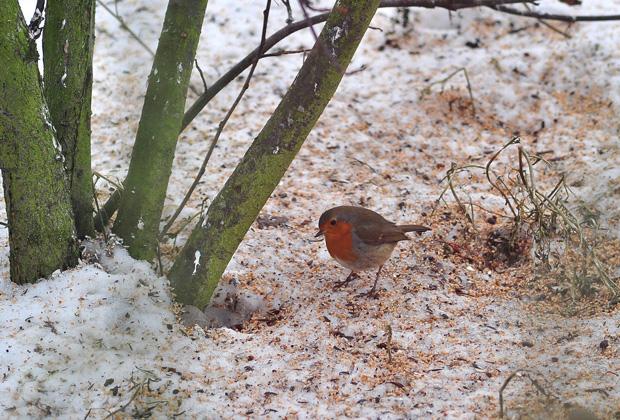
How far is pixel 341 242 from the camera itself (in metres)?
3.59

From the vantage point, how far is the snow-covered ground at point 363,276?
2.76 m

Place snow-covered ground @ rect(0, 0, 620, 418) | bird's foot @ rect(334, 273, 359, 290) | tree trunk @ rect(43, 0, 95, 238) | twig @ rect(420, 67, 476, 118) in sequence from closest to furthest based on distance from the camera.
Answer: snow-covered ground @ rect(0, 0, 620, 418) < tree trunk @ rect(43, 0, 95, 238) < bird's foot @ rect(334, 273, 359, 290) < twig @ rect(420, 67, 476, 118)

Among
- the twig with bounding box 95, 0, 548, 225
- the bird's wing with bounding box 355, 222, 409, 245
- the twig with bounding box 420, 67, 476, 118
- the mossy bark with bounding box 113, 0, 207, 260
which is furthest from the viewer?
the twig with bounding box 420, 67, 476, 118

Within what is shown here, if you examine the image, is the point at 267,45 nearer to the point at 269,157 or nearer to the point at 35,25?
the point at 269,157

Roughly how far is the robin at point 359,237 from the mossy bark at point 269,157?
0.57m

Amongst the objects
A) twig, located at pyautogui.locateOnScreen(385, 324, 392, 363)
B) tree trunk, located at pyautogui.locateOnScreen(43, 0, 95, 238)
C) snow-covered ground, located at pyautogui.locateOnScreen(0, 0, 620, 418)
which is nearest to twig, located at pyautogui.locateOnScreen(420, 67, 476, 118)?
snow-covered ground, located at pyautogui.locateOnScreen(0, 0, 620, 418)

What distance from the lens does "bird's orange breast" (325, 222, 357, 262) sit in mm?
3580

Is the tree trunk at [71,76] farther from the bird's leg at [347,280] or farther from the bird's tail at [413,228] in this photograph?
the bird's tail at [413,228]

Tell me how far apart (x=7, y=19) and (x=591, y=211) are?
2760 mm

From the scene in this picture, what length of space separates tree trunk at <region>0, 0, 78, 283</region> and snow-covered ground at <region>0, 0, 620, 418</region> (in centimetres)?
11

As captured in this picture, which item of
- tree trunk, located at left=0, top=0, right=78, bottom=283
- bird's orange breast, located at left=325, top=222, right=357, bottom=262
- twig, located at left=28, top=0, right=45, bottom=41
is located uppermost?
twig, located at left=28, top=0, right=45, bottom=41

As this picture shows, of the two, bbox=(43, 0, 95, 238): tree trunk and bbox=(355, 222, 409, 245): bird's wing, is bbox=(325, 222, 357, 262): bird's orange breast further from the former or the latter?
bbox=(43, 0, 95, 238): tree trunk

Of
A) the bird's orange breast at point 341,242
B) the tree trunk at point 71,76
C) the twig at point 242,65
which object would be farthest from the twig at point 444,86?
the tree trunk at point 71,76

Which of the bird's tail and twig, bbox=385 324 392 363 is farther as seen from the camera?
the bird's tail
